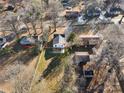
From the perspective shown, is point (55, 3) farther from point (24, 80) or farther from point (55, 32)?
point (24, 80)

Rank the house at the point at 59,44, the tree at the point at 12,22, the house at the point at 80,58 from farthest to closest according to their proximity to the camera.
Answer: the tree at the point at 12,22
the house at the point at 59,44
the house at the point at 80,58

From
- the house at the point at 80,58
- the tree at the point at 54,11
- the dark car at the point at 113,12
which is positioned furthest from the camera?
the dark car at the point at 113,12

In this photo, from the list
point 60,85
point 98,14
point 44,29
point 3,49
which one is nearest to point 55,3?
point 44,29

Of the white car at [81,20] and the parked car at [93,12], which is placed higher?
the parked car at [93,12]

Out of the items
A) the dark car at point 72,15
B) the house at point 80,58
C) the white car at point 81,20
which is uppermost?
the dark car at point 72,15

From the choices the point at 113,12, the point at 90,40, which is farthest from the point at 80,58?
the point at 113,12

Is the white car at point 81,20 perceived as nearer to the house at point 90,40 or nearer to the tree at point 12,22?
the house at point 90,40

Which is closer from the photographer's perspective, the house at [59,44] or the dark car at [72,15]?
the house at [59,44]

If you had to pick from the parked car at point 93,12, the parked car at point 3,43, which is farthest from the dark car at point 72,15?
the parked car at point 3,43
